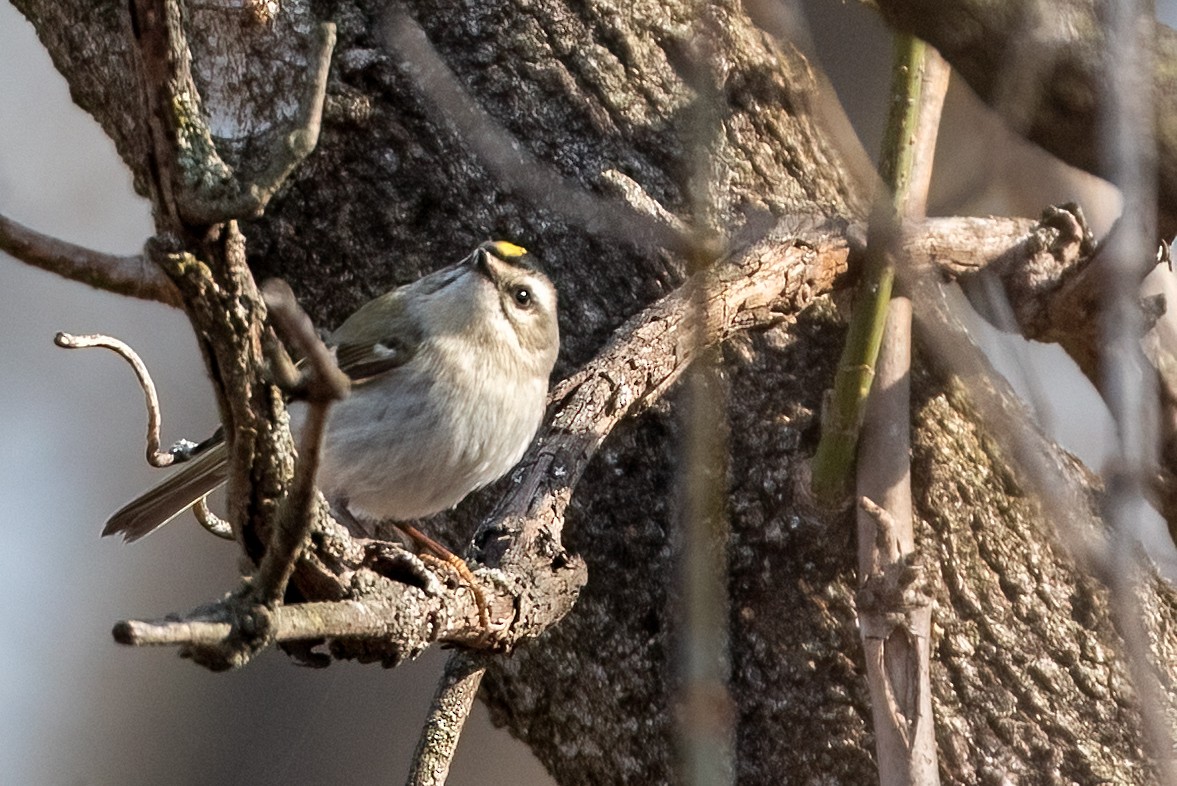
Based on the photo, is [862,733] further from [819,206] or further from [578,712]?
[819,206]

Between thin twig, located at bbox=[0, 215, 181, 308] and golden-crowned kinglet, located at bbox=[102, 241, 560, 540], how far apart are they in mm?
364

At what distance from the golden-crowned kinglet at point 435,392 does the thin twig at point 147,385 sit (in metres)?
0.09

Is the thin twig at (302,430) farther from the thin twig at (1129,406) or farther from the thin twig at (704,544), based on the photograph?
the thin twig at (704,544)

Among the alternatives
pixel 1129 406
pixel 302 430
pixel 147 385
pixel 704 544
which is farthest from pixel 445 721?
pixel 1129 406

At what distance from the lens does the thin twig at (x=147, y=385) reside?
1.61 metres

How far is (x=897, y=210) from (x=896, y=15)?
0.56 meters

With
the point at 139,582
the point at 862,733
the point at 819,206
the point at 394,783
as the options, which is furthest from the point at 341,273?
the point at 139,582

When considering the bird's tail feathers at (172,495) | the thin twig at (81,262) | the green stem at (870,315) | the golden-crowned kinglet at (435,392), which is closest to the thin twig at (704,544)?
the green stem at (870,315)

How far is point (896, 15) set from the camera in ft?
5.41

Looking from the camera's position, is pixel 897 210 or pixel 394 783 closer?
pixel 897 210

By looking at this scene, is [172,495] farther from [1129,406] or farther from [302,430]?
[1129,406]

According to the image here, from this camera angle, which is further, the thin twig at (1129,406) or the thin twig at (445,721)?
the thin twig at (445,721)

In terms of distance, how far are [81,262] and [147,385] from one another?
18.9 inches

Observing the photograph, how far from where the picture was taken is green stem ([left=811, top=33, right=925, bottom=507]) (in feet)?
7.03
